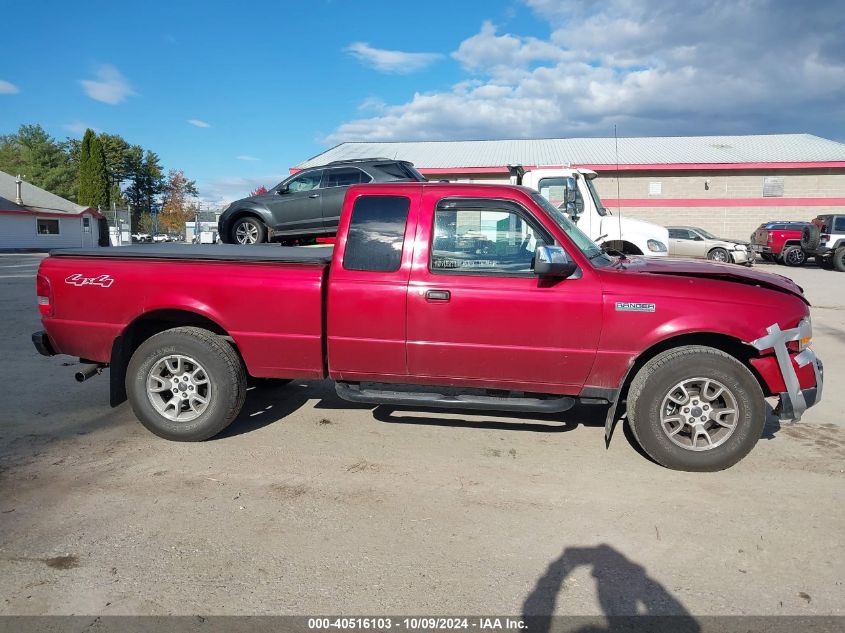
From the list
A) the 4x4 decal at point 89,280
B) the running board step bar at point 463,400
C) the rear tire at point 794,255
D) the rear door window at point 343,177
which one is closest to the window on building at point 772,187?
the rear tire at point 794,255

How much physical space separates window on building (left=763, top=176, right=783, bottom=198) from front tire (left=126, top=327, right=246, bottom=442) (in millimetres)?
31392

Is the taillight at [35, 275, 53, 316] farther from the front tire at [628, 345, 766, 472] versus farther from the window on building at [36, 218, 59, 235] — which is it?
the window on building at [36, 218, 59, 235]

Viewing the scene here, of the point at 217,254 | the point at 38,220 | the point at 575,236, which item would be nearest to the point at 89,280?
the point at 217,254

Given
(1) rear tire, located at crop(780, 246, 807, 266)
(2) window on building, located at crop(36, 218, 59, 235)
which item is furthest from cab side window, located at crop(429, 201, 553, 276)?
(2) window on building, located at crop(36, 218, 59, 235)

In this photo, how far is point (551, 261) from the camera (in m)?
3.98

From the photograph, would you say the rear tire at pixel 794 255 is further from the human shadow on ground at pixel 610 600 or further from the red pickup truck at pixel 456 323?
the human shadow on ground at pixel 610 600

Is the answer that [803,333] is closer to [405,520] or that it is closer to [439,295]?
[439,295]

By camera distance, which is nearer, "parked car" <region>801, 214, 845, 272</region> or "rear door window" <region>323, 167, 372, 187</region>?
"rear door window" <region>323, 167, 372, 187</region>

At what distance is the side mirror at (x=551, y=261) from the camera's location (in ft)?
13.1

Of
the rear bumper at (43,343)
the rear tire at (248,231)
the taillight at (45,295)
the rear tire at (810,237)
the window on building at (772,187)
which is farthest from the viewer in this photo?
the window on building at (772,187)

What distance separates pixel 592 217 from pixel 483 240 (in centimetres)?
653

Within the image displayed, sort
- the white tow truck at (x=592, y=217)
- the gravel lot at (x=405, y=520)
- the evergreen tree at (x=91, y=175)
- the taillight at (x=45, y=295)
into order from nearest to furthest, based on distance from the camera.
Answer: the gravel lot at (x=405, y=520) → the taillight at (x=45, y=295) → the white tow truck at (x=592, y=217) → the evergreen tree at (x=91, y=175)

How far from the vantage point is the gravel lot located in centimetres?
287

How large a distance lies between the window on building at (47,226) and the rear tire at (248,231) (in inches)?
1660
